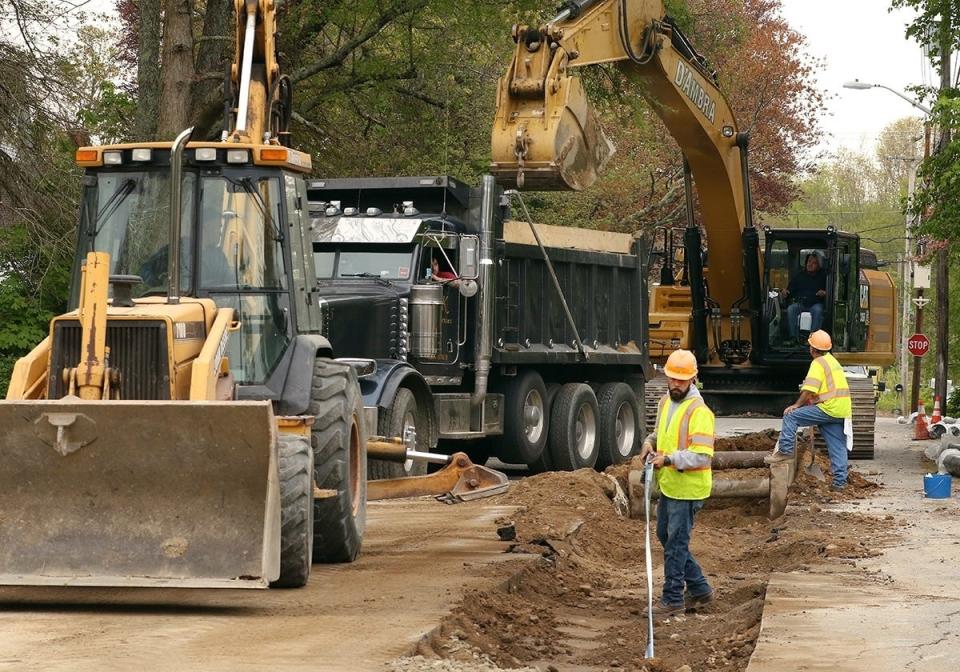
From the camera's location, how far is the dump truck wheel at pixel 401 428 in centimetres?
1511

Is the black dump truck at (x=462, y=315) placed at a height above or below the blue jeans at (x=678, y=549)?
above

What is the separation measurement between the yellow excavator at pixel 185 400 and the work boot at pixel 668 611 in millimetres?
2072

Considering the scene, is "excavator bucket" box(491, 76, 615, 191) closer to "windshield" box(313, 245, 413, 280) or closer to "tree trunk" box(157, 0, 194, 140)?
"windshield" box(313, 245, 413, 280)

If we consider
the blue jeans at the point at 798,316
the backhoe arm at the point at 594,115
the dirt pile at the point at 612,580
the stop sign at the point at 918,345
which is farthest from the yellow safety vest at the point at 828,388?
the stop sign at the point at 918,345

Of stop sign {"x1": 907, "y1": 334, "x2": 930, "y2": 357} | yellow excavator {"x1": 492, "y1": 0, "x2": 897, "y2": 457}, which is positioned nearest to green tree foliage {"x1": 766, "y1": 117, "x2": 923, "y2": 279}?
stop sign {"x1": 907, "y1": 334, "x2": 930, "y2": 357}

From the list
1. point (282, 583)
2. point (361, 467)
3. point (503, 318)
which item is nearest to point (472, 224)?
point (503, 318)

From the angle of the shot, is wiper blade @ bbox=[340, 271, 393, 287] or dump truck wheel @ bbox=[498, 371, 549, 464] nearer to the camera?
wiper blade @ bbox=[340, 271, 393, 287]

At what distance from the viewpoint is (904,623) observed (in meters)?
9.05

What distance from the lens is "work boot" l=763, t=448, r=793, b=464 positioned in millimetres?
15923

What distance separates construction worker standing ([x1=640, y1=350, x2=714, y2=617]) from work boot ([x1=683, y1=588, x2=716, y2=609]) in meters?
0.17

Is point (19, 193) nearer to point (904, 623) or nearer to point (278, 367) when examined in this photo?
point (278, 367)

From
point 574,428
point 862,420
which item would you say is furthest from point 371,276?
point 862,420

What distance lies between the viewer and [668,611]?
1018 cm

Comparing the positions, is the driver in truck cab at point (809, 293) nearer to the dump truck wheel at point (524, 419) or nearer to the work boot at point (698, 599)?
the dump truck wheel at point (524, 419)
